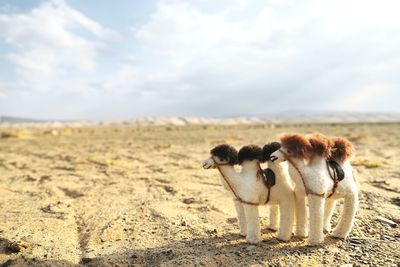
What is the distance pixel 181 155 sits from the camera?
746 inches

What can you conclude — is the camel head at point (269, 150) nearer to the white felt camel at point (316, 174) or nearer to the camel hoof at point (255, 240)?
the white felt camel at point (316, 174)

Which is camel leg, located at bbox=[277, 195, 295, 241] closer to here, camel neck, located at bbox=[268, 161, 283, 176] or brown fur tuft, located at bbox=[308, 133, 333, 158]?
camel neck, located at bbox=[268, 161, 283, 176]

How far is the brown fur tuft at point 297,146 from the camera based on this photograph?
5836 mm

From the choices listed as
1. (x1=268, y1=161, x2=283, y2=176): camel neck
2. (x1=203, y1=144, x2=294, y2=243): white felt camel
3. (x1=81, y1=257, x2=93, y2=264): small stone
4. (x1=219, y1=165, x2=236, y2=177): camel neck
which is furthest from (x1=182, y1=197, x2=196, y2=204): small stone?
(x1=81, y1=257, x2=93, y2=264): small stone

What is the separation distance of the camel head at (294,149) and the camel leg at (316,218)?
61 centimetres

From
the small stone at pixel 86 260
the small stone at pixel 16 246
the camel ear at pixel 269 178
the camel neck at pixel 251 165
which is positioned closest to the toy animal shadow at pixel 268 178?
the camel ear at pixel 269 178

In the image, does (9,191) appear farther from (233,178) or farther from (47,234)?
(233,178)

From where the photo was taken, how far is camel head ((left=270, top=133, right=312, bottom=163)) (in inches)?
230

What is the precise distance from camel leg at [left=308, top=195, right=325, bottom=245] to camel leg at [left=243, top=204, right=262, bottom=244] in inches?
30.1

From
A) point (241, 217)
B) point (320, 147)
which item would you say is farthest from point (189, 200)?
point (320, 147)

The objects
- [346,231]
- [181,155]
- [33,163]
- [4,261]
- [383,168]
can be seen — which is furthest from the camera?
[181,155]

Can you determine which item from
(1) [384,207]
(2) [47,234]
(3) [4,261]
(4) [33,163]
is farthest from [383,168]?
(4) [33,163]

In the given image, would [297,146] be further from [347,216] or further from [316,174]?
[347,216]

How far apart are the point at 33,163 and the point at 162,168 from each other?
6.42m
